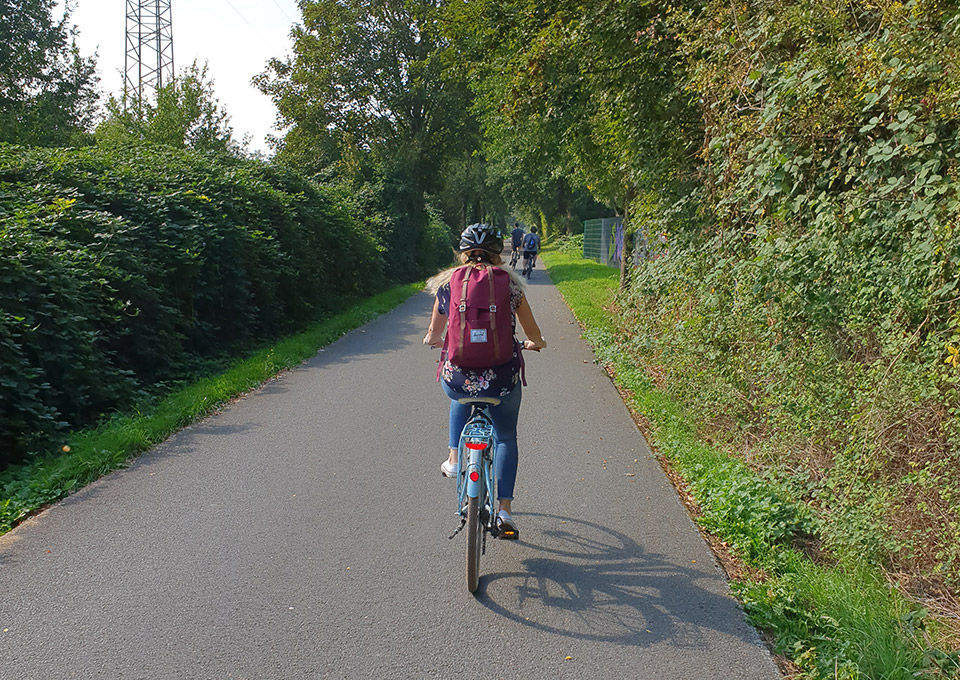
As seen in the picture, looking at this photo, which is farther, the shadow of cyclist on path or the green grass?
the green grass

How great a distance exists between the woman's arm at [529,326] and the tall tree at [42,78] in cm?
2538

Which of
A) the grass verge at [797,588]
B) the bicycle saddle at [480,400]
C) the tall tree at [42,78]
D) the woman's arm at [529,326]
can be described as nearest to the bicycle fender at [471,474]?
the bicycle saddle at [480,400]

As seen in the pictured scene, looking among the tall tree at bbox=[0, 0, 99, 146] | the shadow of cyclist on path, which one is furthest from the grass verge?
the tall tree at bbox=[0, 0, 99, 146]

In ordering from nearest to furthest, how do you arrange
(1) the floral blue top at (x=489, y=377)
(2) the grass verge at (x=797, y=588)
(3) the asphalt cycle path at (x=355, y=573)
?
(2) the grass verge at (x=797, y=588) → (3) the asphalt cycle path at (x=355, y=573) → (1) the floral blue top at (x=489, y=377)

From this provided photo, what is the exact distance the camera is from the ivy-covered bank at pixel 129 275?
6.52 m

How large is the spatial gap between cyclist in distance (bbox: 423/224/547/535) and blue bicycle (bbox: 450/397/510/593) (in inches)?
1.9

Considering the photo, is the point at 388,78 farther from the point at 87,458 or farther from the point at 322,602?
the point at 322,602

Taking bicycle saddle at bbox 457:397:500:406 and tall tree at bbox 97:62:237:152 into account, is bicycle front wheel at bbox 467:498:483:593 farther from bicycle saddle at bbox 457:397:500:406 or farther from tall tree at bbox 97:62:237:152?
tall tree at bbox 97:62:237:152

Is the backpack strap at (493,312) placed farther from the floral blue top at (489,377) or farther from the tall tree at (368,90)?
the tall tree at (368,90)

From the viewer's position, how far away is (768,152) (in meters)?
5.29

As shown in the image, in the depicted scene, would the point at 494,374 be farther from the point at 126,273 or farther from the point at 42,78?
the point at 42,78

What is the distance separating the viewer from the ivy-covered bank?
257 inches

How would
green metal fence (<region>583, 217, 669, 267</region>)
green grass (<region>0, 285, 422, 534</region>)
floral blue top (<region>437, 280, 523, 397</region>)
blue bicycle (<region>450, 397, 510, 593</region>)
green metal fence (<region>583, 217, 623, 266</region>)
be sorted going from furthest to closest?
green metal fence (<region>583, 217, 623, 266</region>)
green metal fence (<region>583, 217, 669, 267</region>)
green grass (<region>0, 285, 422, 534</region>)
floral blue top (<region>437, 280, 523, 397</region>)
blue bicycle (<region>450, 397, 510, 593</region>)

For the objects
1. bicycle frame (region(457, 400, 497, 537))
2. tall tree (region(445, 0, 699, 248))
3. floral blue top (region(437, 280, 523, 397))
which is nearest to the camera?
bicycle frame (region(457, 400, 497, 537))
